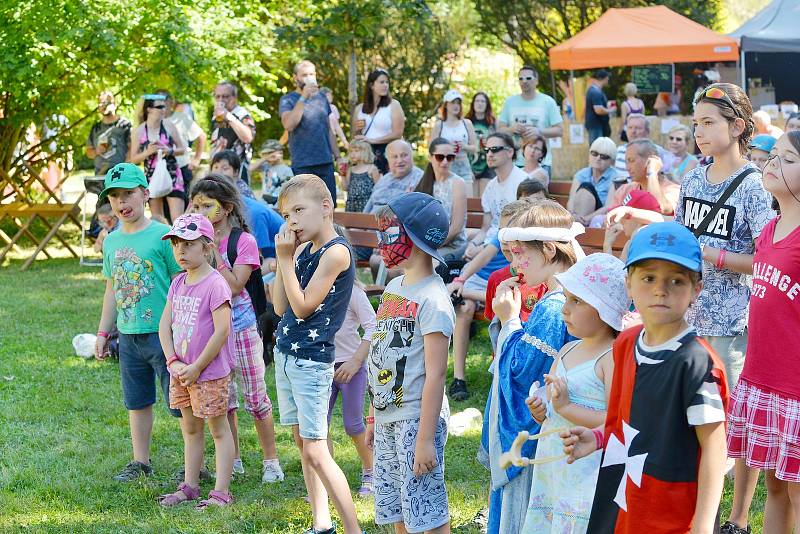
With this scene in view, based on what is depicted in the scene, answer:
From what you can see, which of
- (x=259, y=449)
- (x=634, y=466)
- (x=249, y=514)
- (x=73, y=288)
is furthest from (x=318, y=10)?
(x=634, y=466)

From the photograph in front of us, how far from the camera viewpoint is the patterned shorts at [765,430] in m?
3.74

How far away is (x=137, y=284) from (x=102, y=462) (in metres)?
1.22

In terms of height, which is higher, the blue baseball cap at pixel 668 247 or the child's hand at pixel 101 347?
the blue baseball cap at pixel 668 247

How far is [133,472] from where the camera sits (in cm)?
572

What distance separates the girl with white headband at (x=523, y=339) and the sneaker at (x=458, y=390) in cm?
336

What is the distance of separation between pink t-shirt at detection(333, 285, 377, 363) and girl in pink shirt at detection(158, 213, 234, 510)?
58 cm

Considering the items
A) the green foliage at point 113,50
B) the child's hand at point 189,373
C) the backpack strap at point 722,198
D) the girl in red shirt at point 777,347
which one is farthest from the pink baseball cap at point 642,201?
the green foliage at point 113,50

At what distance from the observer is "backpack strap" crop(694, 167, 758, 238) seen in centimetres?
413

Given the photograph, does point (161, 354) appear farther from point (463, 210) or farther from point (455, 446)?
point (463, 210)

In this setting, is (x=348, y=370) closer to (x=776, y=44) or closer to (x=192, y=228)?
(x=192, y=228)

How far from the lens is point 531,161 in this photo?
9281 mm

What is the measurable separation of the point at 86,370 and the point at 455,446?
3544mm

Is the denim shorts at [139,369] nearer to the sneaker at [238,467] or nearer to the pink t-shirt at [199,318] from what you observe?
the pink t-shirt at [199,318]

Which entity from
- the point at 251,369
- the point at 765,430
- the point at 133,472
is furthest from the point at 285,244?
the point at 133,472
